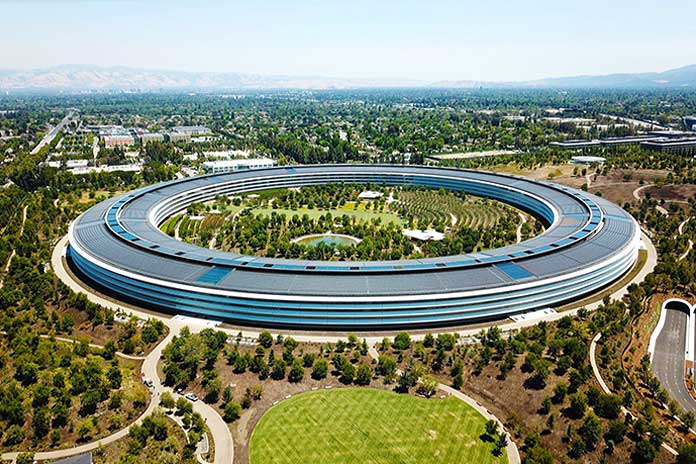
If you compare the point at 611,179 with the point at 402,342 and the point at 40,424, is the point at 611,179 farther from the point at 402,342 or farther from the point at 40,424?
the point at 40,424

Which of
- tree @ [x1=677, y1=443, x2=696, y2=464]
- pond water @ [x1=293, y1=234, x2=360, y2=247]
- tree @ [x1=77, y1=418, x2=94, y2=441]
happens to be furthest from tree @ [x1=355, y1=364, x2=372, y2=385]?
pond water @ [x1=293, y1=234, x2=360, y2=247]

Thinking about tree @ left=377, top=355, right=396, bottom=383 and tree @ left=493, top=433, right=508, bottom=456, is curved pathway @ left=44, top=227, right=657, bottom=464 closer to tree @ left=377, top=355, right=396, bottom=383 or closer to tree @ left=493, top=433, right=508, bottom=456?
tree @ left=493, top=433, right=508, bottom=456

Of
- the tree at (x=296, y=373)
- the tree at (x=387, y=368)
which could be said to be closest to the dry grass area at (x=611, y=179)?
the tree at (x=387, y=368)

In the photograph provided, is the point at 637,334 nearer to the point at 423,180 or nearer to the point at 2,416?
the point at 2,416

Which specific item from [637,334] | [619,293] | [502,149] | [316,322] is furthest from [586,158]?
[316,322]

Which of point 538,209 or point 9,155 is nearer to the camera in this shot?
point 538,209

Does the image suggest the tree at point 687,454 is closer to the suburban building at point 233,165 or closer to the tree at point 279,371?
the tree at point 279,371
